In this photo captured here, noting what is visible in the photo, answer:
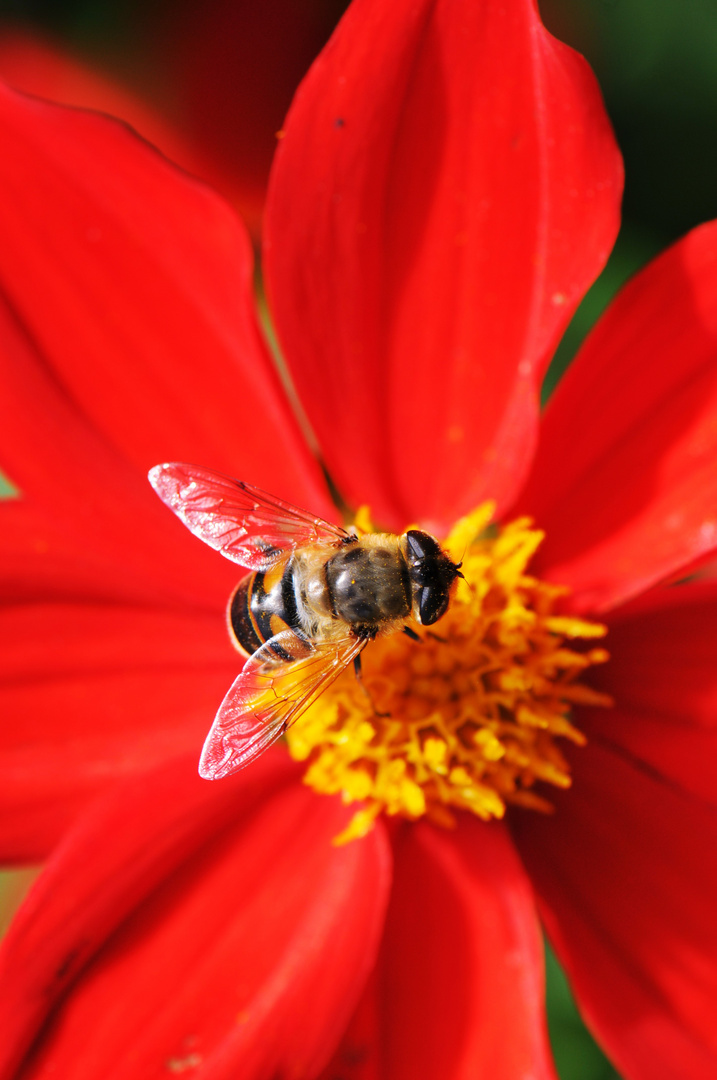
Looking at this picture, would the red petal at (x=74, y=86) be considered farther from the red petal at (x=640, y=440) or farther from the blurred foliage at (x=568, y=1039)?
the blurred foliage at (x=568, y=1039)

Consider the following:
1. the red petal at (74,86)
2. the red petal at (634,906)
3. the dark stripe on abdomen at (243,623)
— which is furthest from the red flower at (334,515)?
the red petal at (74,86)

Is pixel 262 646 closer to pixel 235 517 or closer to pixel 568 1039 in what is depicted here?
pixel 235 517

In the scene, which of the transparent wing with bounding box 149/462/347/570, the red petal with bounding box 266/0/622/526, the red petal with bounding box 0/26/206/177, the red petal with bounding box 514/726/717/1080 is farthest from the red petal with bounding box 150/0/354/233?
the red petal with bounding box 514/726/717/1080

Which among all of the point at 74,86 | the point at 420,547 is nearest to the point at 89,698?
the point at 420,547

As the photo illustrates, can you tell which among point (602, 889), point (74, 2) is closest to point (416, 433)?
point (602, 889)

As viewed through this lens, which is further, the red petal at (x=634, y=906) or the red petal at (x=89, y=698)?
the red petal at (x=89, y=698)
